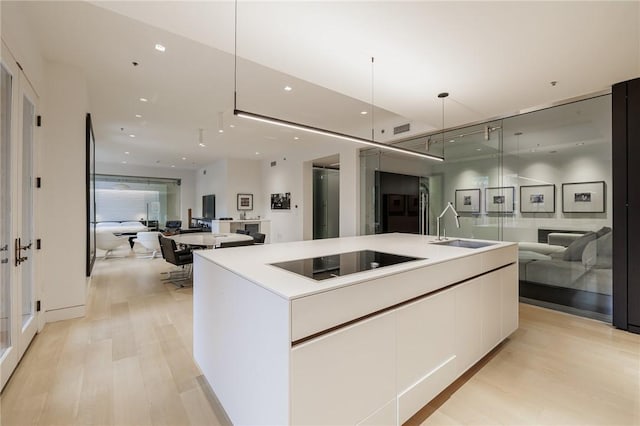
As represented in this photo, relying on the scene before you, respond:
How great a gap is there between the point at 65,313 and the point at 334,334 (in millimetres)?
3900

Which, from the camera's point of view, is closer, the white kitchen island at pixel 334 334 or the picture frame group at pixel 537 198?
the white kitchen island at pixel 334 334

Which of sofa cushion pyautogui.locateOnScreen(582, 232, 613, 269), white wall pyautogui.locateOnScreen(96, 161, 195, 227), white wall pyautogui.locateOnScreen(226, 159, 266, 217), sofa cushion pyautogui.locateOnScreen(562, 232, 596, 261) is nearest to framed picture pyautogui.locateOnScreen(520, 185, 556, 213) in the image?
sofa cushion pyautogui.locateOnScreen(562, 232, 596, 261)

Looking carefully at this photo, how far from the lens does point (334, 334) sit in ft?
4.58

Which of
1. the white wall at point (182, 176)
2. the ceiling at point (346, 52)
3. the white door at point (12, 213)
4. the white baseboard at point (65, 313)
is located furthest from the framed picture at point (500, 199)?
the white wall at point (182, 176)

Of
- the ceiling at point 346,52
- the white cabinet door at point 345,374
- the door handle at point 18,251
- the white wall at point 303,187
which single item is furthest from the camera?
the white wall at point 303,187

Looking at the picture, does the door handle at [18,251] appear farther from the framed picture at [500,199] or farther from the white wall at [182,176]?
the white wall at [182,176]

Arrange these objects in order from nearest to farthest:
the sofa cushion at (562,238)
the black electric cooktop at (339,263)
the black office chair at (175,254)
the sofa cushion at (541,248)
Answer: the black electric cooktop at (339,263), the sofa cushion at (562,238), the sofa cushion at (541,248), the black office chair at (175,254)

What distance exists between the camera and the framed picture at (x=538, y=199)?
409 cm

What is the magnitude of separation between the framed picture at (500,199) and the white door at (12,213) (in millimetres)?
5935

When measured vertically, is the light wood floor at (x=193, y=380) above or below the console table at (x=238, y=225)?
below

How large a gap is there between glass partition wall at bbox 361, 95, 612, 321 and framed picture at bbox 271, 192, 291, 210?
470cm

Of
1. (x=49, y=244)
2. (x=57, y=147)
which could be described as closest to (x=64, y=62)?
(x=57, y=147)

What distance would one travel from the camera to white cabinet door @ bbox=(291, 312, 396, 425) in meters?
1.29

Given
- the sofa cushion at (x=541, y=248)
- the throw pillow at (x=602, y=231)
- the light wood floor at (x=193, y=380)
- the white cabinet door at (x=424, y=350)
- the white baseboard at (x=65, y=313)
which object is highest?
the throw pillow at (x=602, y=231)
